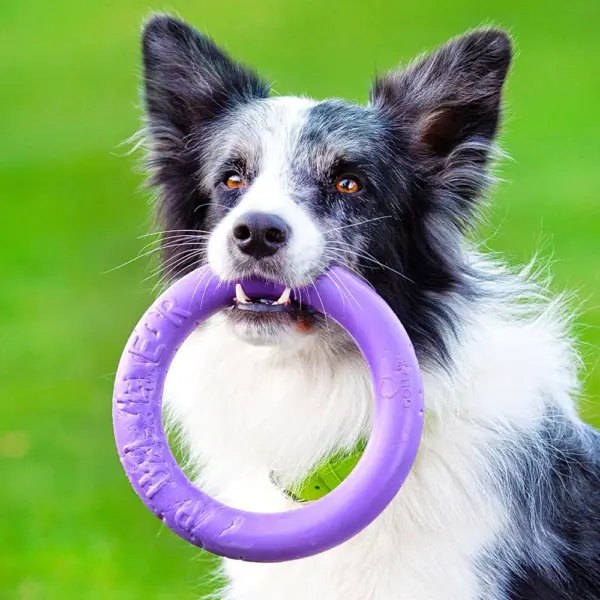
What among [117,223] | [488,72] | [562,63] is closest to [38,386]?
[117,223]

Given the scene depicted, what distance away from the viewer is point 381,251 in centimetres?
411

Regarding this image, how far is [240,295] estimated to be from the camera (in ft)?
12.7

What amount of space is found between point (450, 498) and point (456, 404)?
35 cm

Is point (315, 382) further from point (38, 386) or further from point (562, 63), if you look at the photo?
point (562, 63)

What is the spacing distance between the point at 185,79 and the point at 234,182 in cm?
56

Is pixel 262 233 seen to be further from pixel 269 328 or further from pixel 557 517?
pixel 557 517

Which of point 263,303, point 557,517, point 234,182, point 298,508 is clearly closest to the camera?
point 298,508

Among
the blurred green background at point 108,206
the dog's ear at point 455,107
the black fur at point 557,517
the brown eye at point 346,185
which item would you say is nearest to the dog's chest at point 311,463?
the black fur at point 557,517

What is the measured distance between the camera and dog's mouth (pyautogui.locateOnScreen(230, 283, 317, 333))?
12.6 feet

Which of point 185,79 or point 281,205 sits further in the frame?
point 185,79

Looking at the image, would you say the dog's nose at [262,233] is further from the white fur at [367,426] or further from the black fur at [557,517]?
the black fur at [557,517]

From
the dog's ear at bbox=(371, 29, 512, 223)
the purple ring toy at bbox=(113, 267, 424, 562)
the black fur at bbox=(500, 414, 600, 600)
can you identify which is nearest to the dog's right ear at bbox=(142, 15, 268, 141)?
the dog's ear at bbox=(371, 29, 512, 223)

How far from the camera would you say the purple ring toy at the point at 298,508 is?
355 centimetres

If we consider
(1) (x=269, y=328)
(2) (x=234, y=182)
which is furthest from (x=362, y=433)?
(2) (x=234, y=182)
